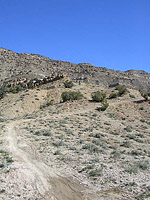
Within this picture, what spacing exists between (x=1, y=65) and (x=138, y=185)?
74767 millimetres

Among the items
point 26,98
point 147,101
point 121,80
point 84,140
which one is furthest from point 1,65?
point 84,140

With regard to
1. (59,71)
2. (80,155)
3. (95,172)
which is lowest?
(95,172)

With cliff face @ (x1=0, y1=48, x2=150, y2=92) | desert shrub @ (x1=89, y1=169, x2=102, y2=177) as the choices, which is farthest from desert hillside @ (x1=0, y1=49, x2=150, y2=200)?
cliff face @ (x1=0, y1=48, x2=150, y2=92)

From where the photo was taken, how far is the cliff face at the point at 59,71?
7238 cm

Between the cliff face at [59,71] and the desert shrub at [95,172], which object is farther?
the cliff face at [59,71]

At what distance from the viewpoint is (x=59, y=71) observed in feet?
265

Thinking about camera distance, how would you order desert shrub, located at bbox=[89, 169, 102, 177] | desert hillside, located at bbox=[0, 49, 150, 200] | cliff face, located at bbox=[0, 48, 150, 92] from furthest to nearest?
1. cliff face, located at bbox=[0, 48, 150, 92]
2. desert shrub, located at bbox=[89, 169, 102, 177]
3. desert hillside, located at bbox=[0, 49, 150, 200]

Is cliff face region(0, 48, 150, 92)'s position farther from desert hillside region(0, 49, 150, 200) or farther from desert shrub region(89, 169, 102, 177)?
desert shrub region(89, 169, 102, 177)

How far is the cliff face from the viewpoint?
72.4 meters

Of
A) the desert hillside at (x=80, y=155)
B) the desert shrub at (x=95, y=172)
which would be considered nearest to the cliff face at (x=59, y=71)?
the desert hillside at (x=80, y=155)

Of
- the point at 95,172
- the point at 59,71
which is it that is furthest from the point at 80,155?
the point at 59,71

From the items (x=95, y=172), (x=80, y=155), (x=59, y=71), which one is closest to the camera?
(x=95, y=172)

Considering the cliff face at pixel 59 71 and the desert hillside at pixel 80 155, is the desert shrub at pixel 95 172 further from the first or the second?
the cliff face at pixel 59 71

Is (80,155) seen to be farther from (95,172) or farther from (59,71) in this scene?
(59,71)
